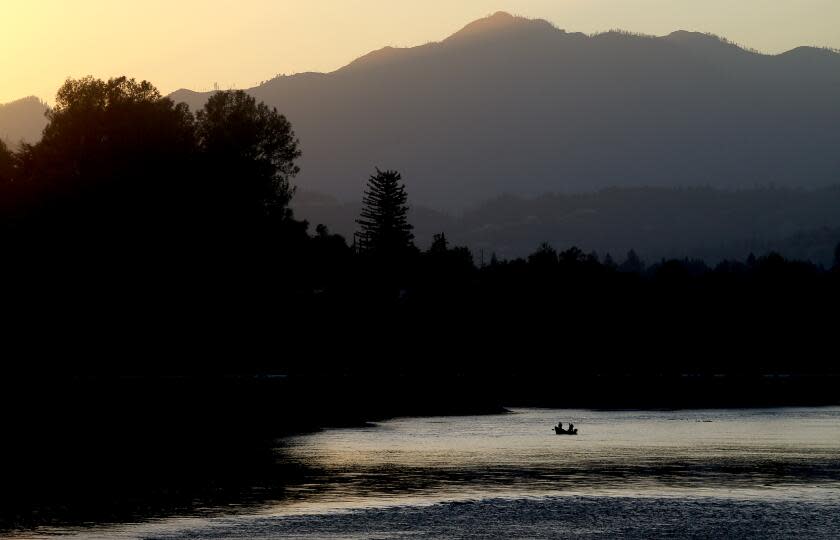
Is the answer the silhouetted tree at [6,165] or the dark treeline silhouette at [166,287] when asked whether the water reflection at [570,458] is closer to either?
the dark treeline silhouette at [166,287]

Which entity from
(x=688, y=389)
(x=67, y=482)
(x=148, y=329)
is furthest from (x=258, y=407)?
(x=688, y=389)

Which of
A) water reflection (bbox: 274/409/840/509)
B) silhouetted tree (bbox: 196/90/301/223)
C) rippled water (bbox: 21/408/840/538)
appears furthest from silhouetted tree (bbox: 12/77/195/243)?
rippled water (bbox: 21/408/840/538)

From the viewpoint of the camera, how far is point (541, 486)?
2685 inches

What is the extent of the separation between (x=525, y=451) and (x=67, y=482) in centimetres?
3637

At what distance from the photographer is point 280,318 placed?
158250mm

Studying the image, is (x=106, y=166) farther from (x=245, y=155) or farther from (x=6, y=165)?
(x=245, y=155)

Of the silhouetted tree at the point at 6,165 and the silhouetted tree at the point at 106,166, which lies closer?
the silhouetted tree at the point at 106,166

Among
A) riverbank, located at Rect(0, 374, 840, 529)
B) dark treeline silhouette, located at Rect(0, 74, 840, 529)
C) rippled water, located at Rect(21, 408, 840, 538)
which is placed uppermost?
dark treeline silhouette, located at Rect(0, 74, 840, 529)

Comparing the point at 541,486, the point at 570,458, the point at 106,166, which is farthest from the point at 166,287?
the point at 541,486

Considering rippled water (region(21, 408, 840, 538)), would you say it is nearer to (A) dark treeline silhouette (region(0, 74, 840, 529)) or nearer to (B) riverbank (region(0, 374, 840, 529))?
(B) riverbank (region(0, 374, 840, 529))

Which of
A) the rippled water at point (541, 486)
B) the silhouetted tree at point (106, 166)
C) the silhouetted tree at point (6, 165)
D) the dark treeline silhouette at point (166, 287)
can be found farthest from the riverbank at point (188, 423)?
the silhouetted tree at point (6, 165)

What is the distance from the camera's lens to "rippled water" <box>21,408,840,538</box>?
5262 centimetres

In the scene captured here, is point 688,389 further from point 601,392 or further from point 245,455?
point 245,455

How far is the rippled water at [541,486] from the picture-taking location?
52.6 m
